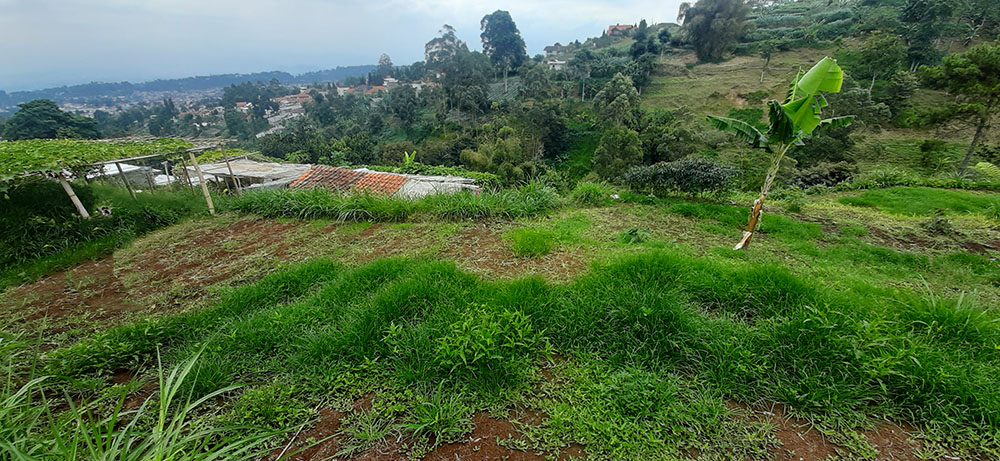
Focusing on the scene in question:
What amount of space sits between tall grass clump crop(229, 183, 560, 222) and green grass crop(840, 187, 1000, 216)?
6316 millimetres

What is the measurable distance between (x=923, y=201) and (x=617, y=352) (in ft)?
28.2

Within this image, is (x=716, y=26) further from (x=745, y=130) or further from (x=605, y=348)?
(x=605, y=348)

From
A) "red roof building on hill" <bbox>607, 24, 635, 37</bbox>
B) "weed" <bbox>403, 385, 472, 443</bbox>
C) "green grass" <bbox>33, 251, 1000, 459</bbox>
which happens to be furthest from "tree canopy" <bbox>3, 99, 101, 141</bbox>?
"red roof building on hill" <bbox>607, 24, 635, 37</bbox>

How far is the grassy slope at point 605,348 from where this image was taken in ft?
7.14

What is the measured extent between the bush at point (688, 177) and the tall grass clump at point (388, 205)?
2237mm

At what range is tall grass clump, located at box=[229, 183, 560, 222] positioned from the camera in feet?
19.5

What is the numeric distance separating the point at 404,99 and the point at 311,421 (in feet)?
154

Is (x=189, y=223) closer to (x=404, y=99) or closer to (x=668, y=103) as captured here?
(x=668, y=103)

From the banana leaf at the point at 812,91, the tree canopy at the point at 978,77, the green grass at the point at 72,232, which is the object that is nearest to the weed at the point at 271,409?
the green grass at the point at 72,232

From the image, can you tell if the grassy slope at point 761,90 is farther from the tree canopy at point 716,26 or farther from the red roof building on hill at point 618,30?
the red roof building on hill at point 618,30

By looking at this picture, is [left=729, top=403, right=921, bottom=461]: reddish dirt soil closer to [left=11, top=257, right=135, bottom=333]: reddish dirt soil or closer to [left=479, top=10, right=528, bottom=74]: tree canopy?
[left=11, top=257, right=135, bottom=333]: reddish dirt soil

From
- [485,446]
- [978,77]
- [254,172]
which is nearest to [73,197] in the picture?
[485,446]

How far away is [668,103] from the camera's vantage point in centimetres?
3456

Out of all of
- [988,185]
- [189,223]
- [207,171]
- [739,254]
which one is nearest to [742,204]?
[739,254]
